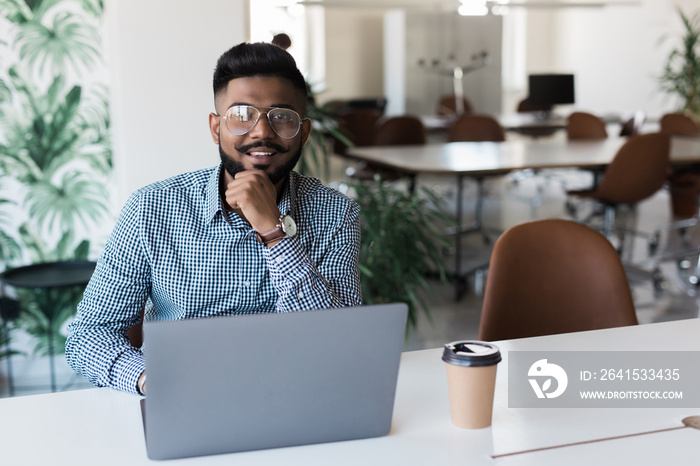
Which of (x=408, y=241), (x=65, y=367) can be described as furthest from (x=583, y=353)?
(x=65, y=367)

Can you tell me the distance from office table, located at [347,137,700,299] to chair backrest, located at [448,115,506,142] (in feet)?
1.37

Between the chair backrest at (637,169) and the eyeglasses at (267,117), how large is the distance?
3.32m

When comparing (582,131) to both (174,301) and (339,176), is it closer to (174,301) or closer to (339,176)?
(339,176)

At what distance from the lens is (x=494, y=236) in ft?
19.9

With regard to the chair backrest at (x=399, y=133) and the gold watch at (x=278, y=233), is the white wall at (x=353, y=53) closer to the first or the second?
the chair backrest at (x=399, y=133)

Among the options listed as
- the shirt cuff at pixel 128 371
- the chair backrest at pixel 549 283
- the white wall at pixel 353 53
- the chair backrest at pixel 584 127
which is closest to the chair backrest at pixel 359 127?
the chair backrest at pixel 584 127

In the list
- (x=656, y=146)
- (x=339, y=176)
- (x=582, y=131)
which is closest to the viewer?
(x=656, y=146)

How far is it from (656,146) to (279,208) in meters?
3.42

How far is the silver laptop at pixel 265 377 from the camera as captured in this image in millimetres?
1066

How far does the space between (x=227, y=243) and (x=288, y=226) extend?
0.51ft

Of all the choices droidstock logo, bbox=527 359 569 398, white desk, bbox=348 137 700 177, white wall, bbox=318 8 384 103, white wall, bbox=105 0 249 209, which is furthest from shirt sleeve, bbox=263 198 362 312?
white wall, bbox=318 8 384 103

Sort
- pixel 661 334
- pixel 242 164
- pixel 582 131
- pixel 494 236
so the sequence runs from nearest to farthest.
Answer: pixel 242 164 → pixel 661 334 → pixel 494 236 → pixel 582 131

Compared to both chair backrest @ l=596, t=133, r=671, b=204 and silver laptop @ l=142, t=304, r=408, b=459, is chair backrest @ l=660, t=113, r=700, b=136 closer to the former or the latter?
chair backrest @ l=596, t=133, r=671, b=204

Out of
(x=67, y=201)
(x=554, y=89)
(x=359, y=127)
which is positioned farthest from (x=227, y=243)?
(x=554, y=89)
